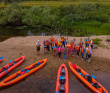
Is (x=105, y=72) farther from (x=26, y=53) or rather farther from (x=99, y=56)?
(x=26, y=53)

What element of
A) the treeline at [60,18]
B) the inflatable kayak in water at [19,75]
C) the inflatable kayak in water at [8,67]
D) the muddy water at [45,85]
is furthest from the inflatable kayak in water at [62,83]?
the treeline at [60,18]

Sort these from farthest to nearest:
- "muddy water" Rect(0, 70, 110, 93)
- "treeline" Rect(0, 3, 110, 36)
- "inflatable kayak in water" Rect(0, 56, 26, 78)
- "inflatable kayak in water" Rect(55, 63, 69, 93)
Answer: "treeline" Rect(0, 3, 110, 36) < "inflatable kayak in water" Rect(0, 56, 26, 78) < "muddy water" Rect(0, 70, 110, 93) < "inflatable kayak in water" Rect(55, 63, 69, 93)

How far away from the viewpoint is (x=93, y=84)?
8.31 metres

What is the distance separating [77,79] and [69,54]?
3.90 metres

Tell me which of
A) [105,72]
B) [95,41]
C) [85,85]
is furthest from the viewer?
[95,41]

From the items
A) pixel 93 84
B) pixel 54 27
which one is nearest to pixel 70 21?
pixel 54 27

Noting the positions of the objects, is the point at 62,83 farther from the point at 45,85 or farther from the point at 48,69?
the point at 48,69

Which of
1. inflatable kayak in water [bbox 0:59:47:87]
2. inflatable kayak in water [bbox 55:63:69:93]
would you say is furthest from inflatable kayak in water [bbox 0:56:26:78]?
inflatable kayak in water [bbox 55:63:69:93]

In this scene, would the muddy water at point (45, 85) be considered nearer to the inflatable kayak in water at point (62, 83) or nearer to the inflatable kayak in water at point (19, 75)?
the inflatable kayak in water at point (19, 75)

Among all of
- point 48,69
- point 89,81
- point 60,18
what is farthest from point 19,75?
point 60,18

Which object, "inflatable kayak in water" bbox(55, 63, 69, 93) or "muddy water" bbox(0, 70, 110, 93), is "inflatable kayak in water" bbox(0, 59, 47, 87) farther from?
"inflatable kayak in water" bbox(55, 63, 69, 93)

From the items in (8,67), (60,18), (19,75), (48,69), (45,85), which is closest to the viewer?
(45,85)

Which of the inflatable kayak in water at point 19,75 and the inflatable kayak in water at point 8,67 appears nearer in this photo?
the inflatable kayak in water at point 19,75

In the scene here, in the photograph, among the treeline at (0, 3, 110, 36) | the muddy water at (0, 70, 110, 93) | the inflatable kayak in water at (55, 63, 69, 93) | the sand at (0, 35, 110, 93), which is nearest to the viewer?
the inflatable kayak in water at (55, 63, 69, 93)
